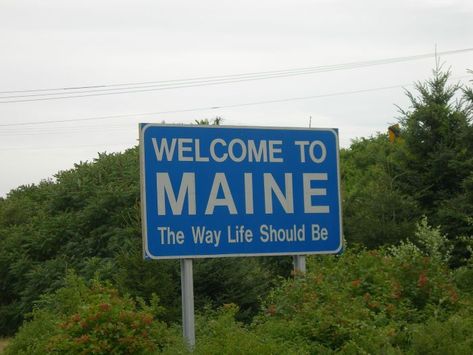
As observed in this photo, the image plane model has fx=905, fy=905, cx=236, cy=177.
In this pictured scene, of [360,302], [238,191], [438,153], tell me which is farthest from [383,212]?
[360,302]

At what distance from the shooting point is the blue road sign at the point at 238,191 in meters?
A: 8.52

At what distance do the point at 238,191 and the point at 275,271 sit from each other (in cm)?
1080

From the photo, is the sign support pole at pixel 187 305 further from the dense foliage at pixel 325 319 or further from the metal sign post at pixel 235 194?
the dense foliage at pixel 325 319

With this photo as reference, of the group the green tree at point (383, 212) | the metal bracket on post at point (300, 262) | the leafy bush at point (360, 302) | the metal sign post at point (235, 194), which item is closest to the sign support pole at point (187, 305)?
the metal sign post at point (235, 194)

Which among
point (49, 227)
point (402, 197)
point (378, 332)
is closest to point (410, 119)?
point (402, 197)

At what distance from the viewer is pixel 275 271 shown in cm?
1952

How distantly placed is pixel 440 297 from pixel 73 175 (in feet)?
61.1

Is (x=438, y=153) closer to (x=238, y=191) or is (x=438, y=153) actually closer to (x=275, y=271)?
(x=275, y=271)

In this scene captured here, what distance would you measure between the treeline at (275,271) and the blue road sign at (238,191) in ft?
1.58

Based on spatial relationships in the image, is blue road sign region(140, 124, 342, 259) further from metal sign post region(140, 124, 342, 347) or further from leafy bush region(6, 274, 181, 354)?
leafy bush region(6, 274, 181, 354)

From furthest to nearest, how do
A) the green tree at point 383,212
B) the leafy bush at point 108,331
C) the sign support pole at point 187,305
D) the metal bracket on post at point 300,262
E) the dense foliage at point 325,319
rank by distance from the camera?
1. the green tree at point 383,212
2. the metal bracket on post at point 300,262
3. the sign support pole at point 187,305
4. the leafy bush at point 108,331
5. the dense foliage at point 325,319

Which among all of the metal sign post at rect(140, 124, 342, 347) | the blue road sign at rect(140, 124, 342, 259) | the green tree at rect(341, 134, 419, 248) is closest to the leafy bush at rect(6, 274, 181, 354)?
the metal sign post at rect(140, 124, 342, 347)

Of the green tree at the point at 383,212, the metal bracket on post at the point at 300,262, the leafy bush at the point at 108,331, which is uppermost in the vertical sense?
the green tree at the point at 383,212

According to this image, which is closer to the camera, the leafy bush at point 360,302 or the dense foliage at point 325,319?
the dense foliage at point 325,319
